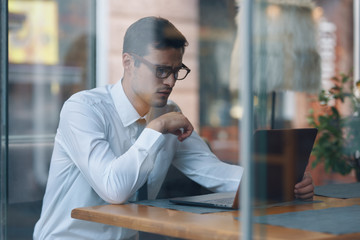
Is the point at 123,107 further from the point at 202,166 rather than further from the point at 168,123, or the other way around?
the point at 202,166

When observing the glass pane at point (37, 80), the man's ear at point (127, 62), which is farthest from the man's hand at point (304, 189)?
the glass pane at point (37, 80)

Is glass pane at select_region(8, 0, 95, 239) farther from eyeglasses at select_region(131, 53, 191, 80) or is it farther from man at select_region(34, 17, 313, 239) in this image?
eyeglasses at select_region(131, 53, 191, 80)

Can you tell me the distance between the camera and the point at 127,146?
2.54 metres

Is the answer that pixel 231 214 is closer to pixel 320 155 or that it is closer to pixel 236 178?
pixel 236 178

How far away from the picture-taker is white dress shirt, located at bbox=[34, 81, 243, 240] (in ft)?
7.19

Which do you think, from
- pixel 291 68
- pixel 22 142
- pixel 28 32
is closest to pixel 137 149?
pixel 22 142

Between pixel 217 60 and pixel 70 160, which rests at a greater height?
pixel 217 60

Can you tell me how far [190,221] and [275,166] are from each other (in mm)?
300

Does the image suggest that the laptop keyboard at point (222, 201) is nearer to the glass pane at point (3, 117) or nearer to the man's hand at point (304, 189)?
the man's hand at point (304, 189)

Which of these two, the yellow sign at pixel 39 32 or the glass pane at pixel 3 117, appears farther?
the yellow sign at pixel 39 32

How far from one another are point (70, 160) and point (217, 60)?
283 centimetres

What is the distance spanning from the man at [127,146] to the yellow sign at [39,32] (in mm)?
805

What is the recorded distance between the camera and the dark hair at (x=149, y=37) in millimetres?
2752

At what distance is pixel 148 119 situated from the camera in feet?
8.71
